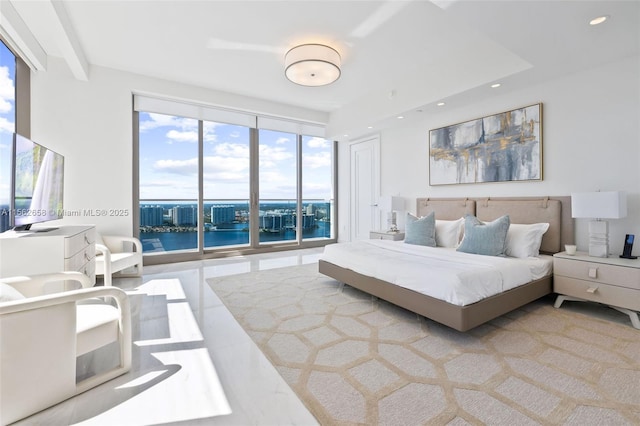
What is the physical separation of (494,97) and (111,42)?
5.02 metres

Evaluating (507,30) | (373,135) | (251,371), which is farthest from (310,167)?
(251,371)

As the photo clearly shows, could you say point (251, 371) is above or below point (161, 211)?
below

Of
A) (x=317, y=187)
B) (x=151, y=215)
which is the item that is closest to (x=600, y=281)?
(x=317, y=187)

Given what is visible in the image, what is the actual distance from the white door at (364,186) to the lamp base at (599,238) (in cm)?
341

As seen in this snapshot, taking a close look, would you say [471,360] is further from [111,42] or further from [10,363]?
[111,42]

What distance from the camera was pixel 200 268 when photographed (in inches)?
181

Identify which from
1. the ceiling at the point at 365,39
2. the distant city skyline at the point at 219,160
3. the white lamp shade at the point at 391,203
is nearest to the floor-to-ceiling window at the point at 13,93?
the ceiling at the point at 365,39

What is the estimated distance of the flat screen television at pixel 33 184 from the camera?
7.66ft

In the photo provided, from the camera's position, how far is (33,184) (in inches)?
103

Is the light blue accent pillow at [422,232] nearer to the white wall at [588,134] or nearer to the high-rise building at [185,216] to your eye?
the white wall at [588,134]

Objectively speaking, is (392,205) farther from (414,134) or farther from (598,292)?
(598,292)

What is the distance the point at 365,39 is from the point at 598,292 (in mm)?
3572

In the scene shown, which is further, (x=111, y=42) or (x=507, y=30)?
(x=111, y=42)

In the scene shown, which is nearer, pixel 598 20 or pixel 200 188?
pixel 598 20
